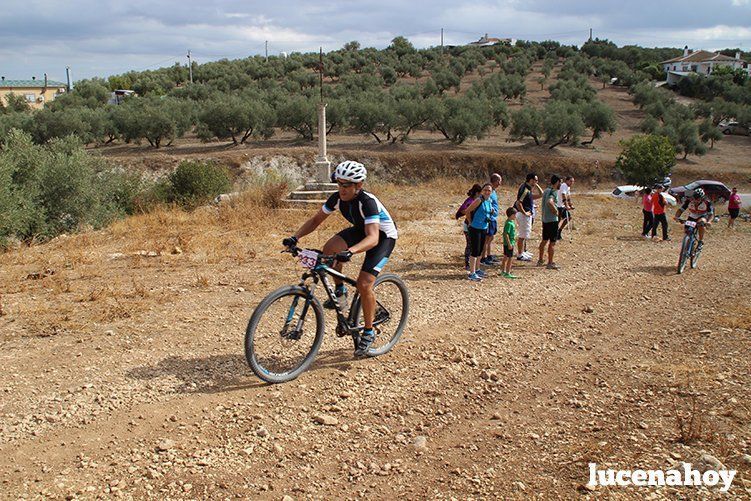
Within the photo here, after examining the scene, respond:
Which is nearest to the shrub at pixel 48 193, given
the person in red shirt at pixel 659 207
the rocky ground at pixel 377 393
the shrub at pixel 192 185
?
the shrub at pixel 192 185

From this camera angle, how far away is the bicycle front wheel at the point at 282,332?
4.80 metres

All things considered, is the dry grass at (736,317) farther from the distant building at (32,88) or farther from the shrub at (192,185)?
the distant building at (32,88)

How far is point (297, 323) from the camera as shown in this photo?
5.00m

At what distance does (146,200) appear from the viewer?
19156 mm

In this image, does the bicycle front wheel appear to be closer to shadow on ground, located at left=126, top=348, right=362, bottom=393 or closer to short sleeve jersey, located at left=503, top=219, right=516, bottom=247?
shadow on ground, located at left=126, top=348, right=362, bottom=393

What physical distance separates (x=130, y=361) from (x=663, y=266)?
926 cm

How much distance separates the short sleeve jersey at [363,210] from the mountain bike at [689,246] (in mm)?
7004

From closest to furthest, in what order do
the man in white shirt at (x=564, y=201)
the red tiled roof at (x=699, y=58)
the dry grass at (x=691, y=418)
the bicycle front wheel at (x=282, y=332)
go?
the dry grass at (x=691, y=418), the bicycle front wheel at (x=282, y=332), the man in white shirt at (x=564, y=201), the red tiled roof at (x=699, y=58)

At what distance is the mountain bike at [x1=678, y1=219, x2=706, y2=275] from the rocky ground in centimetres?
109

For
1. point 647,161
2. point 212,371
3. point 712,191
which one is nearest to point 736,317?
point 212,371

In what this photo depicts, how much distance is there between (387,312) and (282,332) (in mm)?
1248

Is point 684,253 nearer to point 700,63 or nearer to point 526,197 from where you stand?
point 526,197

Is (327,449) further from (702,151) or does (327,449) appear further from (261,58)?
(261,58)

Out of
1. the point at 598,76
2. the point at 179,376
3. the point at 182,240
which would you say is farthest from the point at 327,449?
the point at 598,76
